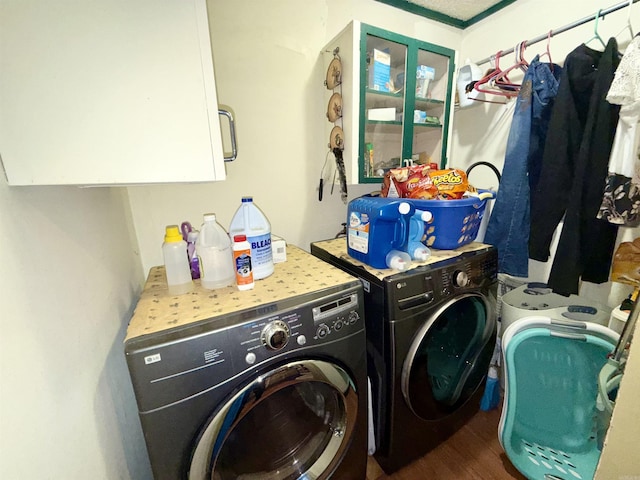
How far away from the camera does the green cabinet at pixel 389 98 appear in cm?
125

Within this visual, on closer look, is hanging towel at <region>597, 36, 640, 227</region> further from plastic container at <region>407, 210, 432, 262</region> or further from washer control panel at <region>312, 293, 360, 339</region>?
washer control panel at <region>312, 293, 360, 339</region>

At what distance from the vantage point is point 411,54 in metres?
1.35

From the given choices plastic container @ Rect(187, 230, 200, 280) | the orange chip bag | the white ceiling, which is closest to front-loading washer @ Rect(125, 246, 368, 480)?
plastic container @ Rect(187, 230, 200, 280)

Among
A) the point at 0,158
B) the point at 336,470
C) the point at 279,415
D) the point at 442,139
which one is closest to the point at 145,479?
the point at 279,415

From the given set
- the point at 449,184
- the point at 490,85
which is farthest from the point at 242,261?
the point at 490,85

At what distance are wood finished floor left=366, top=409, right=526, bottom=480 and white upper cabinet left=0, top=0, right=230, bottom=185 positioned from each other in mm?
1537

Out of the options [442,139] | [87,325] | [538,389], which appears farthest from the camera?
[442,139]

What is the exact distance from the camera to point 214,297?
0.83 meters

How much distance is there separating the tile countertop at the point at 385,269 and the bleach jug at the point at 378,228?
0.03m

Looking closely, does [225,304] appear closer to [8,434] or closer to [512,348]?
[8,434]

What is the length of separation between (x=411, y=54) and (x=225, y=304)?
1.50 metres

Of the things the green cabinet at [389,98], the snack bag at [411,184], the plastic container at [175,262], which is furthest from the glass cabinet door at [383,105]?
the plastic container at [175,262]

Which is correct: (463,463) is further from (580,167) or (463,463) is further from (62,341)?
(62,341)

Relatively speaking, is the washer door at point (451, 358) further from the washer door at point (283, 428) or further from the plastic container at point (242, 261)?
the plastic container at point (242, 261)
